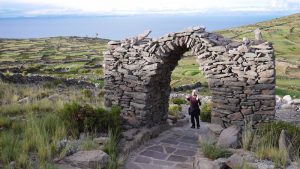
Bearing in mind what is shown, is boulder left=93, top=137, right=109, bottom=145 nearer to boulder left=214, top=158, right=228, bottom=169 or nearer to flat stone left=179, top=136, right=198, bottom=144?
boulder left=214, top=158, right=228, bottom=169

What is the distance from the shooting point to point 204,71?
11781 millimetres

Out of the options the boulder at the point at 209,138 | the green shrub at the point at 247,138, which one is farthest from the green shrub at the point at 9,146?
the green shrub at the point at 247,138

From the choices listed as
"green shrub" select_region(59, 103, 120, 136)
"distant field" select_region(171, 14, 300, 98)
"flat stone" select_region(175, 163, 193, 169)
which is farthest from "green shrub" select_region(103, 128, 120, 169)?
"distant field" select_region(171, 14, 300, 98)

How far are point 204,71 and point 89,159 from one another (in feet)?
15.7

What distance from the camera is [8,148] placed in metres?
8.99

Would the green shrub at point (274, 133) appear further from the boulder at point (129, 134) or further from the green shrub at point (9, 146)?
the green shrub at point (9, 146)

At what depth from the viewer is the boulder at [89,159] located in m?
8.67

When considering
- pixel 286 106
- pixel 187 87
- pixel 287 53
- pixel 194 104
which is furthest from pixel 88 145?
pixel 287 53

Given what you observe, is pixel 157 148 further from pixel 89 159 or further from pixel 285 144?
pixel 285 144

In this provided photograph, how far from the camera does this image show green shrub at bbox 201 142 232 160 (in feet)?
31.0

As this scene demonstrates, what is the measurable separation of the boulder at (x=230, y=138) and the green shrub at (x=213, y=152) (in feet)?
1.39

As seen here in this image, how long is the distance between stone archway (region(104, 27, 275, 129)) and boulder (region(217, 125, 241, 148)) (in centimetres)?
82

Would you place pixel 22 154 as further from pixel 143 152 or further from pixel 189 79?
pixel 189 79

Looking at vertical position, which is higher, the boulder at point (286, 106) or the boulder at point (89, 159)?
the boulder at point (89, 159)
